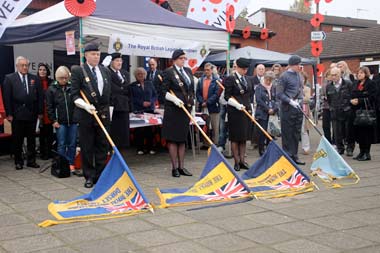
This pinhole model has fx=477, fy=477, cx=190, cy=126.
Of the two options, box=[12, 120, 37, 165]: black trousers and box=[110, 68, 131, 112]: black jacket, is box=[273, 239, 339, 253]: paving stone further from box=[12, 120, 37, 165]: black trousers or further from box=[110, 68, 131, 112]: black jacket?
box=[12, 120, 37, 165]: black trousers

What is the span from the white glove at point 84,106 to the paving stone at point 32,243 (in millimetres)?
1998

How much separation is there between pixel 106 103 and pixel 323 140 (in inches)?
125

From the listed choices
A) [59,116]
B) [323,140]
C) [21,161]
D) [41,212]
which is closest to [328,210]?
[323,140]

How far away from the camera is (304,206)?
535cm

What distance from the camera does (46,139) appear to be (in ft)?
27.9

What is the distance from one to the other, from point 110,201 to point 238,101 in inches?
114

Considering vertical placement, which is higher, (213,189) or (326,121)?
(326,121)

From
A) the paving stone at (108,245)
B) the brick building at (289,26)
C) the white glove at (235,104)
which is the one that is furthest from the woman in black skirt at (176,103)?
the brick building at (289,26)

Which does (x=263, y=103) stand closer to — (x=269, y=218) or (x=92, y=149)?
(x=92, y=149)

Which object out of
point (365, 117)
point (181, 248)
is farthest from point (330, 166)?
point (181, 248)

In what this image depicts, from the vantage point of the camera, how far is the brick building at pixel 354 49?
29.1 meters

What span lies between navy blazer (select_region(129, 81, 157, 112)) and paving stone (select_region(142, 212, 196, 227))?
411 centimetres

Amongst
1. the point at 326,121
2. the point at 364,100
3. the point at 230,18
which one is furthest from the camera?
the point at 326,121

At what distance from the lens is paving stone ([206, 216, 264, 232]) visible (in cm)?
457
